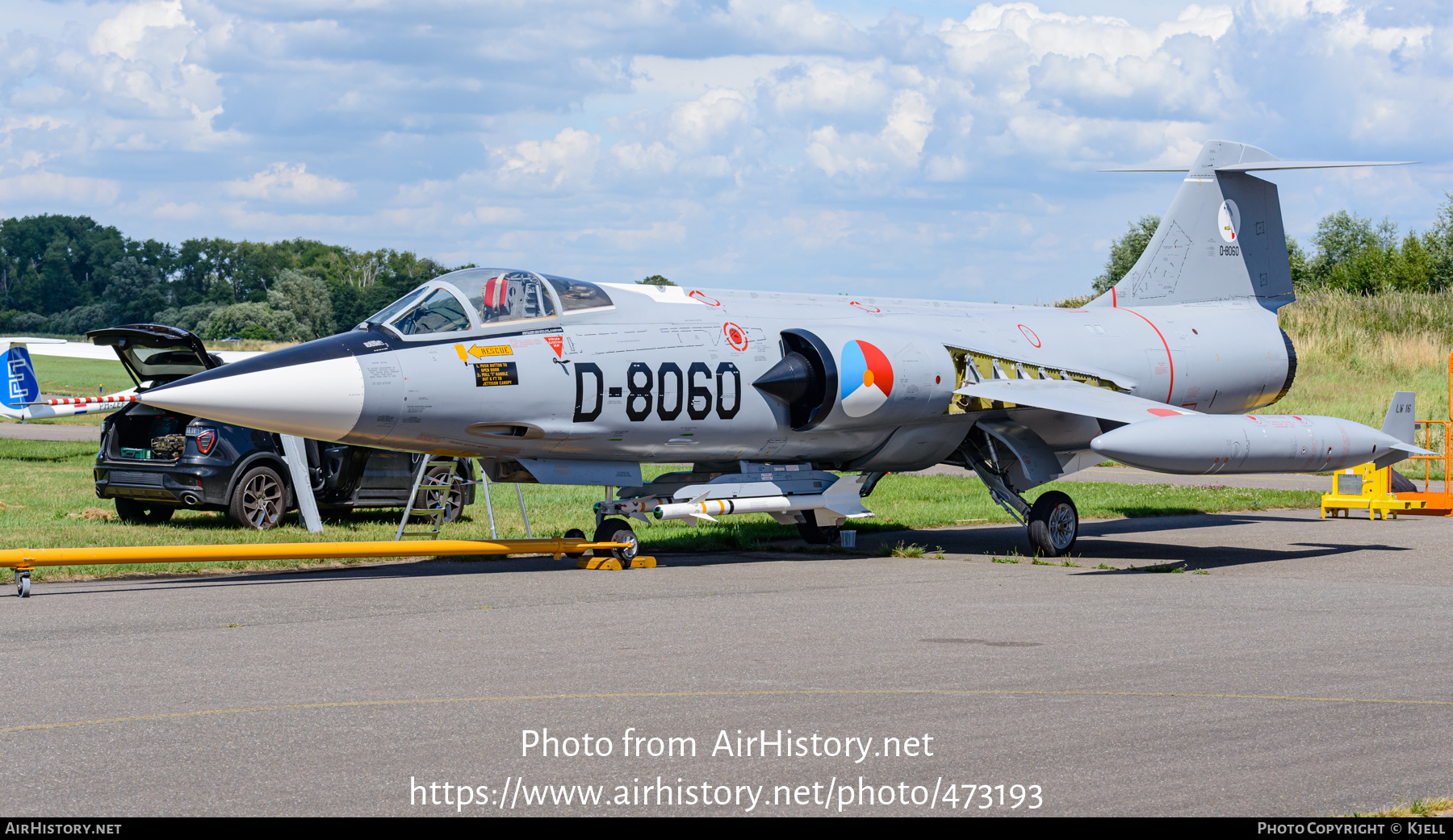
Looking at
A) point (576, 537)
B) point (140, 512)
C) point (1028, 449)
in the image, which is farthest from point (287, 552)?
point (1028, 449)

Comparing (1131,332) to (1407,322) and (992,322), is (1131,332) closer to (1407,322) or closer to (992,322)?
(992,322)

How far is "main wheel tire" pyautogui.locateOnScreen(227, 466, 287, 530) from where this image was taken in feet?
53.0

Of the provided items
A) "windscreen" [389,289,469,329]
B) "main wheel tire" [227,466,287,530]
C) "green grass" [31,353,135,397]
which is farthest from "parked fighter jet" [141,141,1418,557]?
"green grass" [31,353,135,397]

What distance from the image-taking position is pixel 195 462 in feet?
52.5

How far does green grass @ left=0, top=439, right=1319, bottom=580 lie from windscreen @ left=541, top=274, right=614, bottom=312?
3.60m

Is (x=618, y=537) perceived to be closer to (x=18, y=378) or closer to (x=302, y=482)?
(x=302, y=482)

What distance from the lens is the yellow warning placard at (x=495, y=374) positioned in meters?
12.2

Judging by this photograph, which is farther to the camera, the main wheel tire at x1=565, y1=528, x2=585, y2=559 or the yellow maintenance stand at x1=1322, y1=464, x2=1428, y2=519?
the yellow maintenance stand at x1=1322, y1=464, x2=1428, y2=519

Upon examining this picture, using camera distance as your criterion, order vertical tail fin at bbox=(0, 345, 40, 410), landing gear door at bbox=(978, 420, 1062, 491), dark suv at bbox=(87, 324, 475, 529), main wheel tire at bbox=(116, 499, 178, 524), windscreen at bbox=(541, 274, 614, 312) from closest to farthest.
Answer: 1. windscreen at bbox=(541, 274, 614, 312)
2. landing gear door at bbox=(978, 420, 1062, 491)
3. dark suv at bbox=(87, 324, 475, 529)
4. main wheel tire at bbox=(116, 499, 178, 524)
5. vertical tail fin at bbox=(0, 345, 40, 410)

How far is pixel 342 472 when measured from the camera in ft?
56.0

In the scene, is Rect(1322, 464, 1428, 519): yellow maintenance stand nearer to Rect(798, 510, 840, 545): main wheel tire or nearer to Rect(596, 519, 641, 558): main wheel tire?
Rect(798, 510, 840, 545): main wheel tire

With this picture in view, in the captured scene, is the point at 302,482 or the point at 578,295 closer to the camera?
the point at 578,295

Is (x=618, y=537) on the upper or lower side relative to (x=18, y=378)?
lower

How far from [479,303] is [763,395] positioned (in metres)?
3.12
